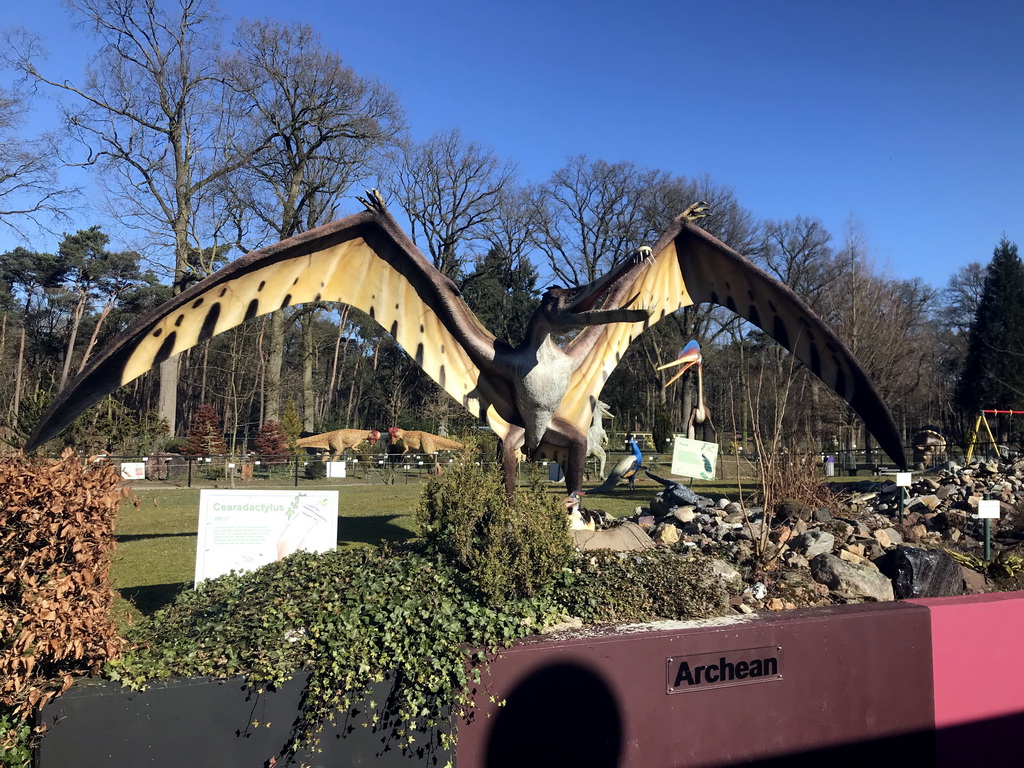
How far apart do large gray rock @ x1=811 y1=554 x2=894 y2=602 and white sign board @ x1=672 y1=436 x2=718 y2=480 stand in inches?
169

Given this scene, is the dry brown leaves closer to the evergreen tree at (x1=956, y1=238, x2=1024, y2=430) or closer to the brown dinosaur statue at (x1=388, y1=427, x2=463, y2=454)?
the brown dinosaur statue at (x1=388, y1=427, x2=463, y2=454)

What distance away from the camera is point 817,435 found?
2595 cm

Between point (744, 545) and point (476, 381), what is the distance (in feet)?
9.10

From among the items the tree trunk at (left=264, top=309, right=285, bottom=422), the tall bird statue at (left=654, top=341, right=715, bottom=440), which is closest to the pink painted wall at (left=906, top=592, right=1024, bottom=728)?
the tall bird statue at (left=654, top=341, right=715, bottom=440)

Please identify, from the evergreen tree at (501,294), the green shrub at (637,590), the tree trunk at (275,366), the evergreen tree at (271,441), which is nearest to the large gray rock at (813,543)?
the green shrub at (637,590)

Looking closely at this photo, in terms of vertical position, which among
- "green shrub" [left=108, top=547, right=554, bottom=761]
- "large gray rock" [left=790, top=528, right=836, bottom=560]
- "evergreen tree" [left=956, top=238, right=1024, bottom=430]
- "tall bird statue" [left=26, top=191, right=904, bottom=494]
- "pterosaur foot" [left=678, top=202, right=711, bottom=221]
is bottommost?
"green shrub" [left=108, top=547, right=554, bottom=761]

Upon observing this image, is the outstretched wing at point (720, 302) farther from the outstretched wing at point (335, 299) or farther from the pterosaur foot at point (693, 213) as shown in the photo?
the outstretched wing at point (335, 299)

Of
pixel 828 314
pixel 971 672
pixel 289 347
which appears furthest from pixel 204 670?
pixel 289 347

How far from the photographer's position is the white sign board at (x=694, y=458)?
33.1 feet

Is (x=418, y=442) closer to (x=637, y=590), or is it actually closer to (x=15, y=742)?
(x=637, y=590)

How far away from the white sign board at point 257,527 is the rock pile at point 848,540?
301 centimetres

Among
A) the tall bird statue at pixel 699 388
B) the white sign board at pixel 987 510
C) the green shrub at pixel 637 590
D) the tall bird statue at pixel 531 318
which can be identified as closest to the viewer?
the green shrub at pixel 637 590

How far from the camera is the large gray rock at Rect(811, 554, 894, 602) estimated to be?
5.51 m

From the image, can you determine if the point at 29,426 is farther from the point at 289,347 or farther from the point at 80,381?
the point at 289,347
